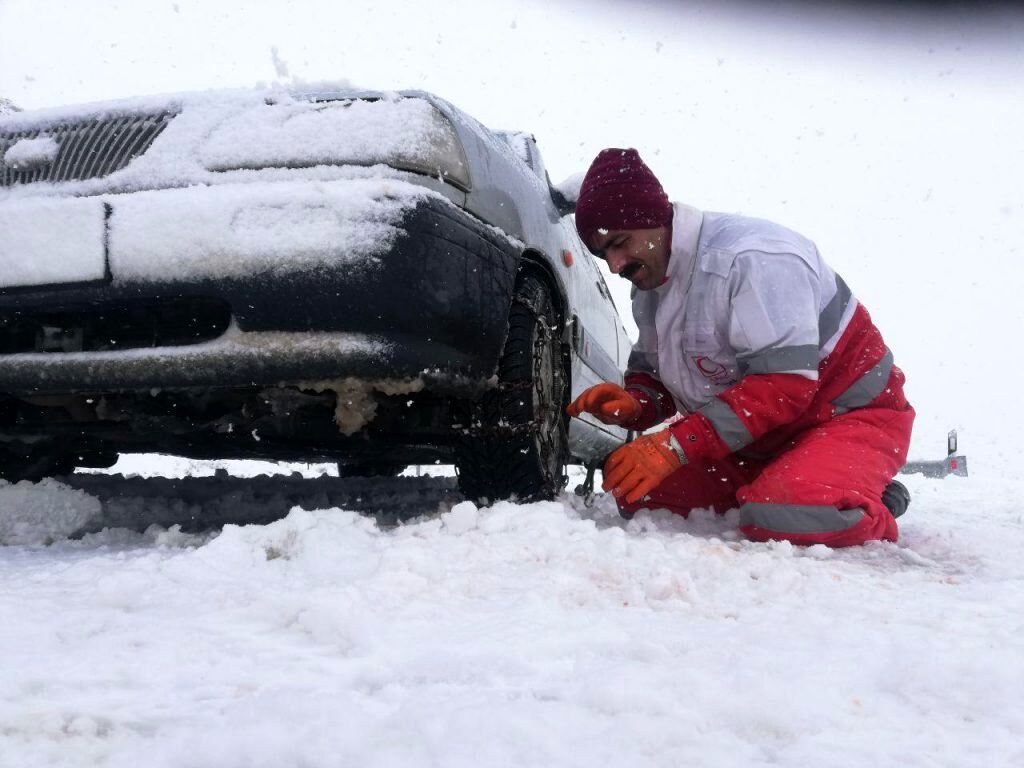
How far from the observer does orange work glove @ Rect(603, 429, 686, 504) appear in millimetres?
2066

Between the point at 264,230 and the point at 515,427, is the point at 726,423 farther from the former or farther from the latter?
the point at 264,230

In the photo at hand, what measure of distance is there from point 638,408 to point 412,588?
1289mm

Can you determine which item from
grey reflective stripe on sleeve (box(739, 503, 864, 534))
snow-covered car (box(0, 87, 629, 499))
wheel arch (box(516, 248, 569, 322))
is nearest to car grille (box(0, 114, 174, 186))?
snow-covered car (box(0, 87, 629, 499))

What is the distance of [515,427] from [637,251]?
1.94 ft

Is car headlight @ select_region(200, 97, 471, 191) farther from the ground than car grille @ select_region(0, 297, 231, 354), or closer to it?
farther from the ground

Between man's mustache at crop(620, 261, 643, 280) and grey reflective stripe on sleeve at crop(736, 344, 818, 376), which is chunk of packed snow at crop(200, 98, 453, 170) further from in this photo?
grey reflective stripe on sleeve at crop(736, 344, 818, 376)

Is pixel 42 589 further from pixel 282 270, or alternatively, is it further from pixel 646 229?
pixel 646 229

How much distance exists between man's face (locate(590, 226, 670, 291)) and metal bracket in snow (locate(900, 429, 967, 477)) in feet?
19.2

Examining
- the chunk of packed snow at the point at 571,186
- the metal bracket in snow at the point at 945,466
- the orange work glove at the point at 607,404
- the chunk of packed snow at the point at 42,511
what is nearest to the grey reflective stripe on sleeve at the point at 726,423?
the orange work glove at the point at 607,404

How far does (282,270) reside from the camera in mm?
1745

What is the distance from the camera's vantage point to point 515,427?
2.16 metres

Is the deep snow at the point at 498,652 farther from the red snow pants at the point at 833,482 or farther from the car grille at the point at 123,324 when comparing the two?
the car grille at the point at 123,324

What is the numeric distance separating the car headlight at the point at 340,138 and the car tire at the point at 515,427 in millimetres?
476

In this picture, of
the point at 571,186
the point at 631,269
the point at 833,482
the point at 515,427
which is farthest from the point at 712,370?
the point at 571,186
